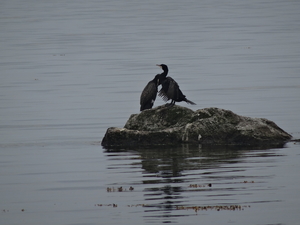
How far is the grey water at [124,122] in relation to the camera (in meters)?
12.5

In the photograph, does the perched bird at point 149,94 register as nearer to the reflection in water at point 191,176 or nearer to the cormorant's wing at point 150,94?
the cormorant's wing at point 150,94

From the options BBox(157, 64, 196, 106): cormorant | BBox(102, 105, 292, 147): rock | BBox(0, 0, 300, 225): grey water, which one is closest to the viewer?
BBox(0, 0, 300, 225): grey water

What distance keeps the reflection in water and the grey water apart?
0.02 metres

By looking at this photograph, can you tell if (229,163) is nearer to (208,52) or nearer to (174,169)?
(174,169)

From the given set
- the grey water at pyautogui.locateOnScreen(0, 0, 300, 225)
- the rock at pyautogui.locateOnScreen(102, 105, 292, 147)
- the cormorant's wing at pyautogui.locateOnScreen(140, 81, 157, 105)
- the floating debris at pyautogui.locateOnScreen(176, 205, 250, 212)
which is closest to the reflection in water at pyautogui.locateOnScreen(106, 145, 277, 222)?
the grey water at pyautogui.locateOnScreen(0, 0, 300, 225)

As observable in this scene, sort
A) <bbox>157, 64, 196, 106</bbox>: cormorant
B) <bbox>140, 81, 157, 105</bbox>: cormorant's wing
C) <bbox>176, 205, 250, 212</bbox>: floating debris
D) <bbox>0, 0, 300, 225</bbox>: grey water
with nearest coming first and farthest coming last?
1. <bbox>176, 205, 250, 212</bbox>: floating debris
2. <bbox>0, 0, 300, 225</bbox>: grey water
3. <bbox>157, 64, 196, 106</bbox>: cormorant
4. <bbox>140, 81, 157, 105</bbox>: cormorant's wing

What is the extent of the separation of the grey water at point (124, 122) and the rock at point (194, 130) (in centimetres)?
53

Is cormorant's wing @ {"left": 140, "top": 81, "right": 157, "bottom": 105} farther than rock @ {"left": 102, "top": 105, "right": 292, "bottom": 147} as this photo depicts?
Yes

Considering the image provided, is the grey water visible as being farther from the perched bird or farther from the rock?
the perched bird

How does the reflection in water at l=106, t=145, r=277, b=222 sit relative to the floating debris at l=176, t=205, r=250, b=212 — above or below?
above

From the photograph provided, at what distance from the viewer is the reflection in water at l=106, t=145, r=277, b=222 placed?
1257 cm

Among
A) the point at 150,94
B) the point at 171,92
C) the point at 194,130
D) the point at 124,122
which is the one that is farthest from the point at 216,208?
the point at 124,122

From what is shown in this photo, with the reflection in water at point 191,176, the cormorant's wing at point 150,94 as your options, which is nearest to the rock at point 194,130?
the reflection in water at point 191,176

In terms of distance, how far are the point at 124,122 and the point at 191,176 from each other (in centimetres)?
967
